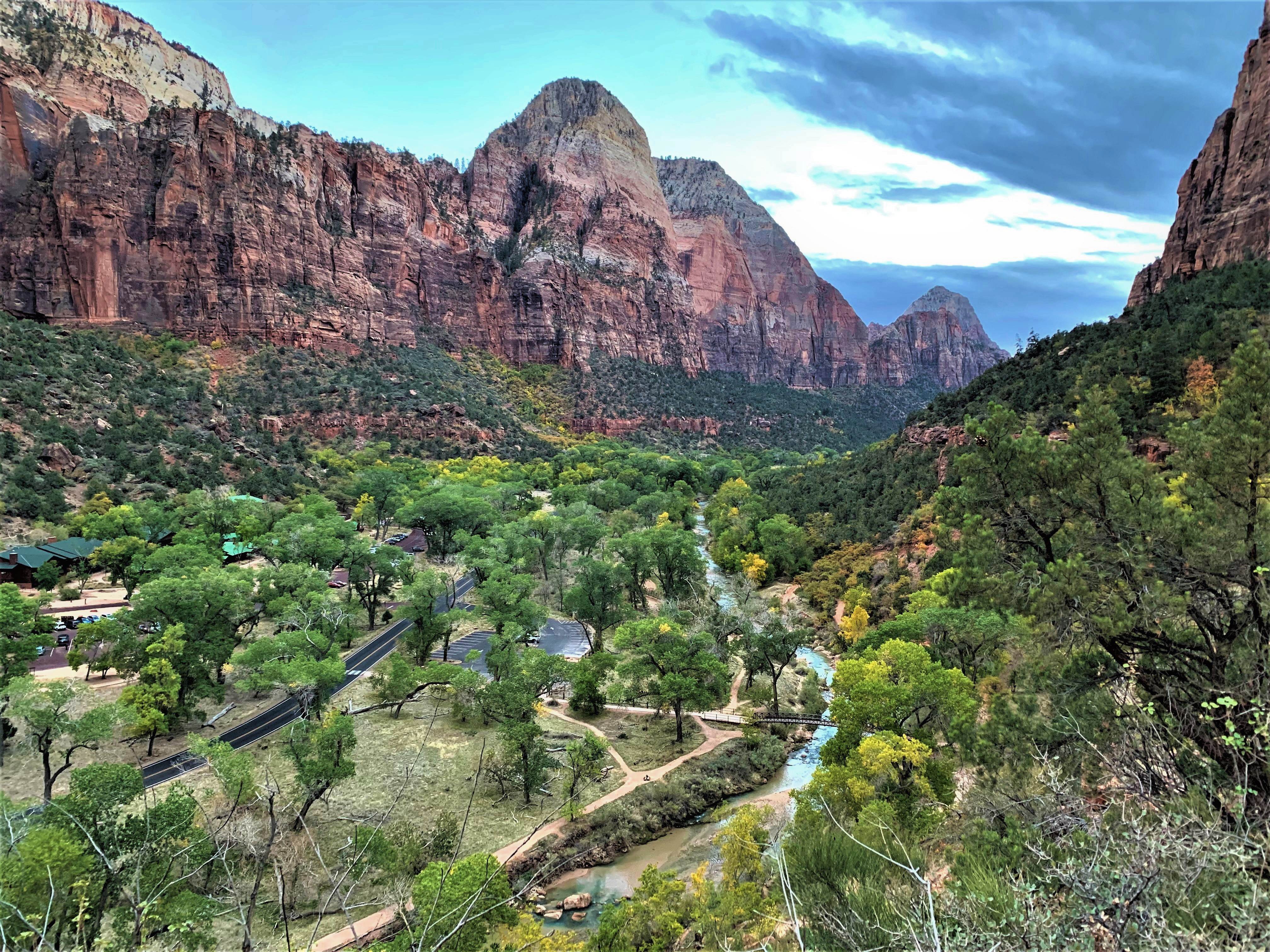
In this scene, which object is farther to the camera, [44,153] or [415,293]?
[415,293]

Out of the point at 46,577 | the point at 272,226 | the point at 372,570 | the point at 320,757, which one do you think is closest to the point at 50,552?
the point at 46,577

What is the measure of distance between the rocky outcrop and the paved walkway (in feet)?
159

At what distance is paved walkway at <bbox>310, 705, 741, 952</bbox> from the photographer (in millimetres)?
17094

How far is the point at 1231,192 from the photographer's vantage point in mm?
47312

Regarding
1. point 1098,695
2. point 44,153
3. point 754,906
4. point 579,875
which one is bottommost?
point 579,875

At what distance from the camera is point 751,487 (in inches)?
3312

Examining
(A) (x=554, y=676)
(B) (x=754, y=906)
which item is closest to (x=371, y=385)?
(A) (x=554, y=676)

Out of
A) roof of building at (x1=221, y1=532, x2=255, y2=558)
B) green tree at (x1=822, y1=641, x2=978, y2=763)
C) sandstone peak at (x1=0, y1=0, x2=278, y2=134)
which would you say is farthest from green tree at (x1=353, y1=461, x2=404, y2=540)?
sandstone peak at (x1=0, y1=0, x2=278, y2=134)

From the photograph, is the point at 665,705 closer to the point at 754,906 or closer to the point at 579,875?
the point at 579,875

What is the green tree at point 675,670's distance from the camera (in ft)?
94.4

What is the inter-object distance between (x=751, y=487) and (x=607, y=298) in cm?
7645

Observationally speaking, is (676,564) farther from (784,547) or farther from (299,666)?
(299,666)

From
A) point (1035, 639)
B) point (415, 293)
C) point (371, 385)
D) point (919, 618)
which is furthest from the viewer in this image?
point (415, 293)

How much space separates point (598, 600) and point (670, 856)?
19296 millimetres
